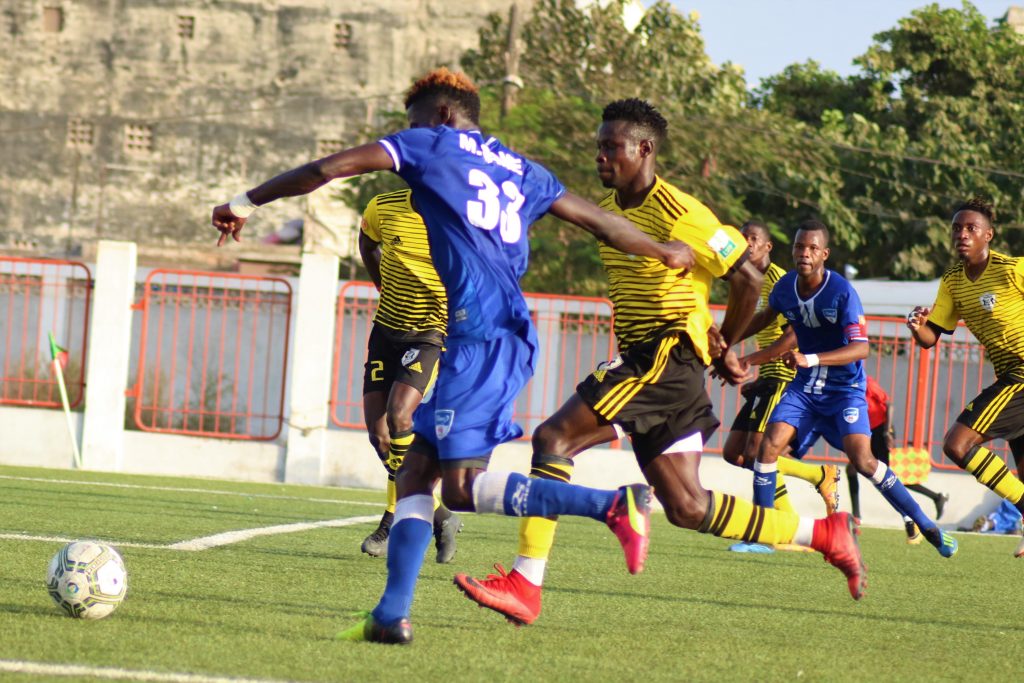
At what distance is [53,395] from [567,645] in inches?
484

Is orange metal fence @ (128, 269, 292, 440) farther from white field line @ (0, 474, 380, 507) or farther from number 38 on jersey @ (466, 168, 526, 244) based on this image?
number 38 on jersey @ (466, 168, 526, 244)

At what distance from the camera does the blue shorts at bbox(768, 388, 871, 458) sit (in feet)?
31.9

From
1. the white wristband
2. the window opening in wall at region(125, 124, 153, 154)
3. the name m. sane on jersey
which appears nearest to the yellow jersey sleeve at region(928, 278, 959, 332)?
the name m. sane on jersey

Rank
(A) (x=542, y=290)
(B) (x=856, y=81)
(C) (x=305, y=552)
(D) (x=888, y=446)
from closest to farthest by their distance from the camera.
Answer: (C) (x=305, y=552)
(D) (x=888, y=446)
(A) (x=542, y=290)
(B) (x=856, y=81)

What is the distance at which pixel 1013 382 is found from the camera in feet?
30.0

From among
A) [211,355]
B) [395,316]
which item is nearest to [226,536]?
[395,316]

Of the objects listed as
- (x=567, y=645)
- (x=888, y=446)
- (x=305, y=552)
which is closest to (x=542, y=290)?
(x=888, y=446)

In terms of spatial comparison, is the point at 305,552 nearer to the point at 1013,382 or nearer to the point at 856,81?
the point at 1013,382

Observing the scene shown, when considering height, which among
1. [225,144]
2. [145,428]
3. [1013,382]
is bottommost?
[145,428]

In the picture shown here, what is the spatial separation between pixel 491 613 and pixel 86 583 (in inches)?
66.3

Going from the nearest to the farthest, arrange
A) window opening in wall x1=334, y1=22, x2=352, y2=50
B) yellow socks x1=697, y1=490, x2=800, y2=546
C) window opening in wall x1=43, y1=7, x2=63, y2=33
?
yellow socks x1=697, y1=490, x2=800, y2=546 → window opening in wall x1=334, y1=22, x2=352, y2=50 → window opening in wall x1=43, y1=7, x2=63, y2=33

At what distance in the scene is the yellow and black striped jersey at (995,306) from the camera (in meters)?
9.07

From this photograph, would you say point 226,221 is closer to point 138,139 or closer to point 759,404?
point 759,404

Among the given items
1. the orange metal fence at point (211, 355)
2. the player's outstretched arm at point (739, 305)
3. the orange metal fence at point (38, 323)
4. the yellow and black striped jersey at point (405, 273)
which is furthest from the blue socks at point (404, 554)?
the orange metal fence at point (38, 323)
